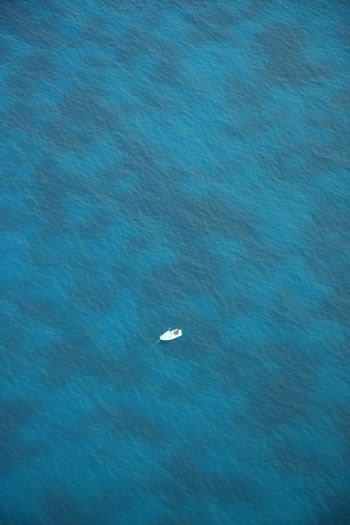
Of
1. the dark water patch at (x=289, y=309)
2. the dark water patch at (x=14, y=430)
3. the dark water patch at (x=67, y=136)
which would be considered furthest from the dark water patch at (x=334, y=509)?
the dark water patch at (x=67, y=136)

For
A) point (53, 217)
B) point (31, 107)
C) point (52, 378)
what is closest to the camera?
point (52, 378)

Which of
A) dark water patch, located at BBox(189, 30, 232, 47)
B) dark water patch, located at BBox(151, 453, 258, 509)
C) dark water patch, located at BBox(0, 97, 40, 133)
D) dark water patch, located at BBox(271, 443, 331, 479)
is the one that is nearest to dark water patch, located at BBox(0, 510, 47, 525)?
dark water patch, located at BBox(151, 453, 258, 509)

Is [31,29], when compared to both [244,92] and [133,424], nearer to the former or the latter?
[244,92]

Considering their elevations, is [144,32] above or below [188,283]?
above

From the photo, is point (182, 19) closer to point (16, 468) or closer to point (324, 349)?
point (324, 349)

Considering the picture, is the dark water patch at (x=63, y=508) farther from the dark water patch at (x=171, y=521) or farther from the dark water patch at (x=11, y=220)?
the dark water patch at (x=11, y=220)

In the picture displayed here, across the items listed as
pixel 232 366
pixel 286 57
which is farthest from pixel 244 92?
pixel 232 366

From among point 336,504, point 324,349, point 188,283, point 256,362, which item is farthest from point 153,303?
point 336,504
